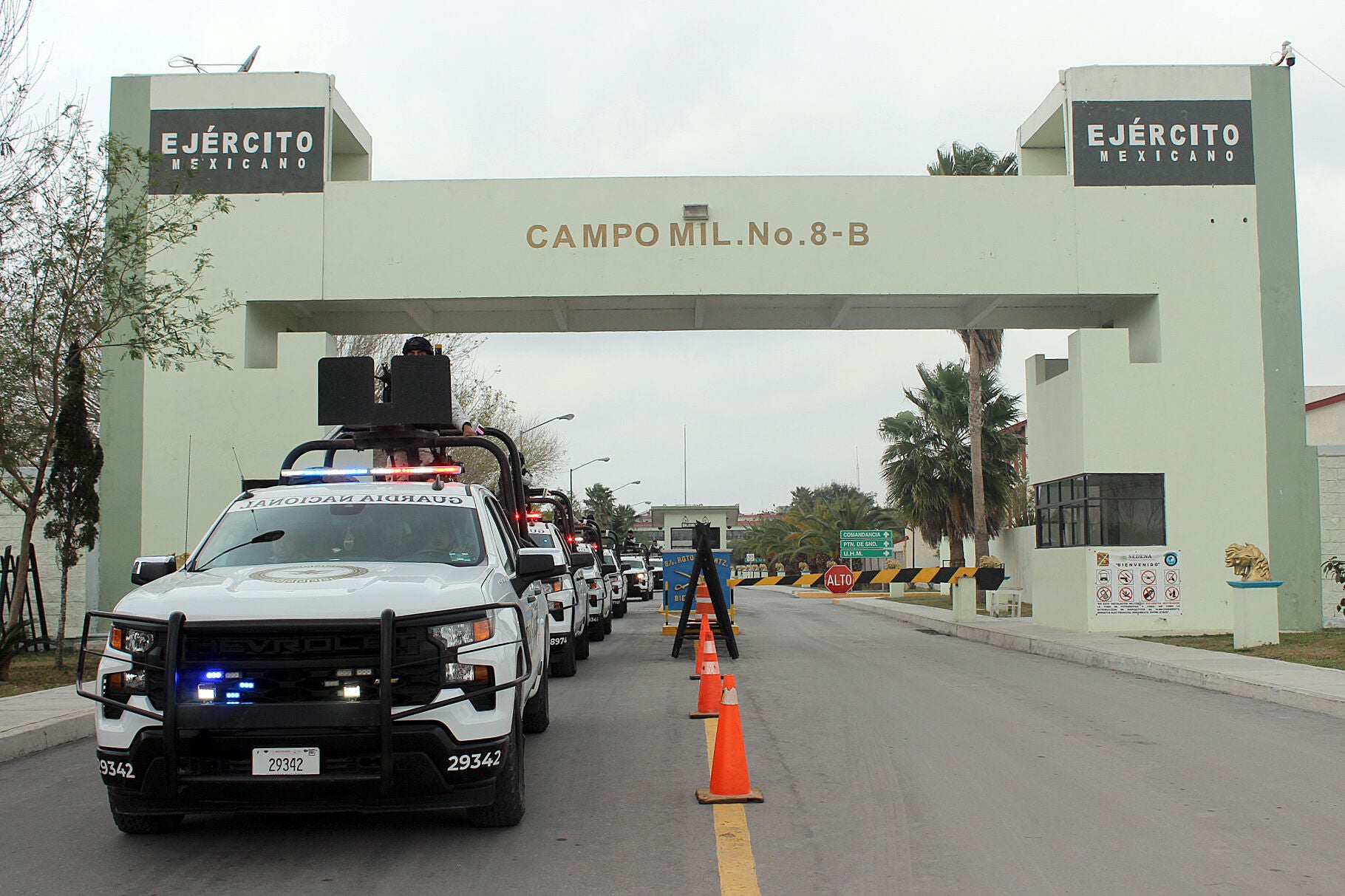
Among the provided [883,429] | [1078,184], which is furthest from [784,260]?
[883,429]

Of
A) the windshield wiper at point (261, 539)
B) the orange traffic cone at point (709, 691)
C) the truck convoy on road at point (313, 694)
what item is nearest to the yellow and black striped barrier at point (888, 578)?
the orange traffic cone at point (709, 691)

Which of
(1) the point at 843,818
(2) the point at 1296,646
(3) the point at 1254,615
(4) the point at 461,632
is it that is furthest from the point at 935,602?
(4) the point at 461,632

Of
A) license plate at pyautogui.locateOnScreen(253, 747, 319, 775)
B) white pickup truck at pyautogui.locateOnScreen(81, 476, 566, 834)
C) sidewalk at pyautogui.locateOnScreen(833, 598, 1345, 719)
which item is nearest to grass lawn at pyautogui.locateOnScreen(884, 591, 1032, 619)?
sidewalk at pyautogui.locateOnScreen(833, 598, 1345, 719)

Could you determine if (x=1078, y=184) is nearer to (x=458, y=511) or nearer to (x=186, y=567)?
(x=458, y=511)

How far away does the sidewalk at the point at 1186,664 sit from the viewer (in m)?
12.2

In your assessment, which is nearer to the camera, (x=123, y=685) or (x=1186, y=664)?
(x=123, y=685)

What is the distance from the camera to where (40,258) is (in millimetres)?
14070

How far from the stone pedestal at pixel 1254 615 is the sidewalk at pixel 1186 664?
0.58 meters

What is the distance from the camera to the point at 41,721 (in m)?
10.3

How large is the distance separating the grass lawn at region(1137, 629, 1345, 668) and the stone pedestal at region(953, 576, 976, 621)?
6970mm

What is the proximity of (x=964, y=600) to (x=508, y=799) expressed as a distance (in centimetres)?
2148

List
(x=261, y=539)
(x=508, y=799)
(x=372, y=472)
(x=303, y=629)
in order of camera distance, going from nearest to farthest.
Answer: (x=303, y=629) < (x=508, y=799) < (x=261, y=539) < (x=372, y=472)

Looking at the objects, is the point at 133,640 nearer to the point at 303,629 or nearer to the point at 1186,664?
the point at 303,629

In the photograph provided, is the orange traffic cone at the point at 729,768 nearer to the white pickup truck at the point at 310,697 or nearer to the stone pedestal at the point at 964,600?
the white pickup truck at the point at 310,697
